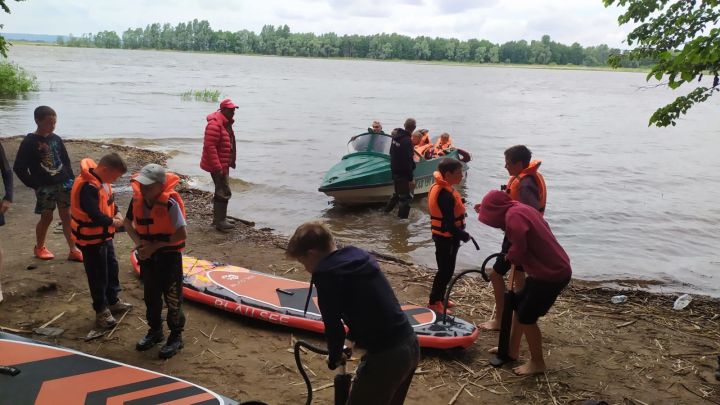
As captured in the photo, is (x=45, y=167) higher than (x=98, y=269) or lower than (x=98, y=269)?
higher

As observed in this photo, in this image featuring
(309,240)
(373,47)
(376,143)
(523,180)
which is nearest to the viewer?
(309,240)

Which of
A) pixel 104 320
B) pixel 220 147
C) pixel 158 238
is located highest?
pixel 220 147

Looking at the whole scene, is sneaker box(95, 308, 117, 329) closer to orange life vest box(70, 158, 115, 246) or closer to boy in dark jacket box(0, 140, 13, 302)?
orange life vest box(70, 158, 115, 246)

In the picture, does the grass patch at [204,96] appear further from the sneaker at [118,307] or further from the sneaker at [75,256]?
the sneaker at [118,307]

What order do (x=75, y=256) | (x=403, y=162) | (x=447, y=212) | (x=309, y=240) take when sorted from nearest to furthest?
(x=309, y=240) < (x=447, y=212) < (x=75, y=256) < (x=403, y=162)

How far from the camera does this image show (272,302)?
19.2 ft

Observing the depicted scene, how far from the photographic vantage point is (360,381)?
10.0 feet

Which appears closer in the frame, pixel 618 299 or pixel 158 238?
pixel 158 238

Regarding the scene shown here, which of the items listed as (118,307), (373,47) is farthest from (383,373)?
(373,47)

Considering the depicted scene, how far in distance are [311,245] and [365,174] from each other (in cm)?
938

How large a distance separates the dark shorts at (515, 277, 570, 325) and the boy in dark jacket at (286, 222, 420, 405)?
1.77m

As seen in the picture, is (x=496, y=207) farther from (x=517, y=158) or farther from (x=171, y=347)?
(x=171, y=347)

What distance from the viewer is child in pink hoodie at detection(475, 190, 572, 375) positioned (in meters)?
4.27

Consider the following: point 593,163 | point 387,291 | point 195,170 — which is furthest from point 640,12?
point 593,163
